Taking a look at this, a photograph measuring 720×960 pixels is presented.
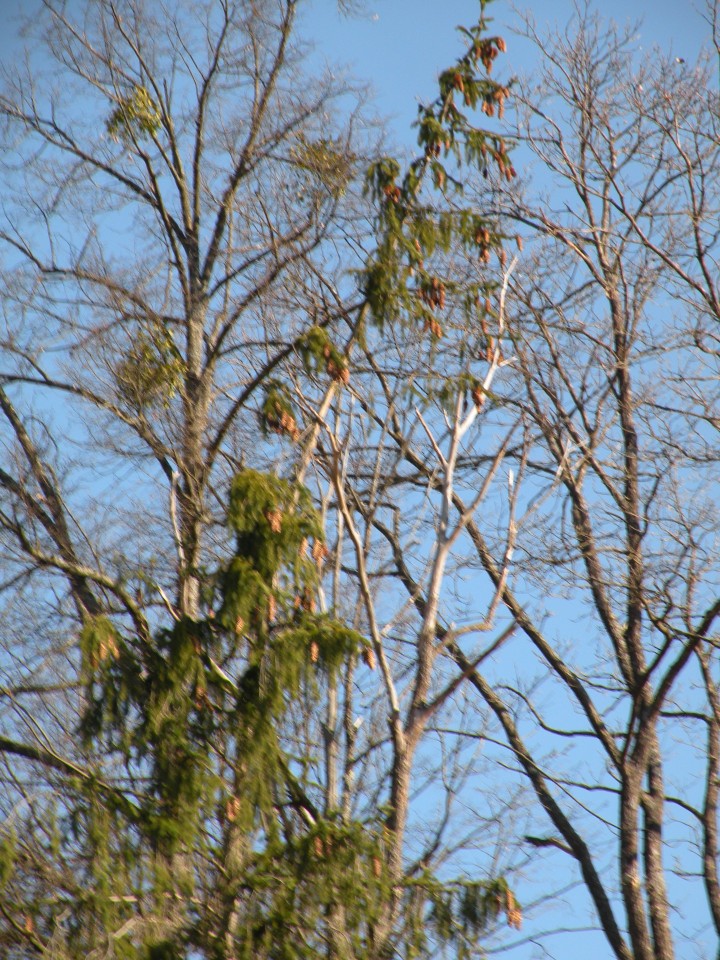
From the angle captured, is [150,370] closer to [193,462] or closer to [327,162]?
[193,462]

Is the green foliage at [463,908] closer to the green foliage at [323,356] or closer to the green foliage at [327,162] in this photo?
the green foliage at [323,356]

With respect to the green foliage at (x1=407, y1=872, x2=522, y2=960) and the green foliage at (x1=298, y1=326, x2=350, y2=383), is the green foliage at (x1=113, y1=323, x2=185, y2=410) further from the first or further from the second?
the green foliage at (x1=407, y1=872, x2=522, y2=960)

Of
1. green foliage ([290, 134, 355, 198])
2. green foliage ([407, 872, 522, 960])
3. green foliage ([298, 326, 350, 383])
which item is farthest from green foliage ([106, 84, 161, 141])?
green foliage ([407, 872, 522, 960])

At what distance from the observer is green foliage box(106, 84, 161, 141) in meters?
10.6

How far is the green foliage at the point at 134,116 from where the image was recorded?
10.6 meters

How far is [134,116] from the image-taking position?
419 inches

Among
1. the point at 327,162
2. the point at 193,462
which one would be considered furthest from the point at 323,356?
the point at 327,162

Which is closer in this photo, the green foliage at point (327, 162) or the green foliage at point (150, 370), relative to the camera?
the green foliage at point (150, 370)

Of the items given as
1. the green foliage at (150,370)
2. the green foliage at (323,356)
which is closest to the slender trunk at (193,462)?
the green foliage at (150,370)

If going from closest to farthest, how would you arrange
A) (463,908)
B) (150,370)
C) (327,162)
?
(463,908), (150,370), (327,162)

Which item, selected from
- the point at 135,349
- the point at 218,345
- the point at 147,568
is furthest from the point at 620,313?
the point at 147,568

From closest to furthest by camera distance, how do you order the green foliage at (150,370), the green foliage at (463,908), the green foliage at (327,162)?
the green foliage at (463,908), the green foliage at (150,370), the green foliage at (327,162)

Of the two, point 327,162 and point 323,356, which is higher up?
point 327,162

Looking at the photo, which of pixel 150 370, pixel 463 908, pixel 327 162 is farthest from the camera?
pixel 327 162
